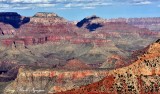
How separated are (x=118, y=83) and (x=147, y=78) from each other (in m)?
11.1

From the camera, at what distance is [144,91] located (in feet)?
568

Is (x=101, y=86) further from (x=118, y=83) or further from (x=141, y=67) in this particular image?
(x=141, y=67)

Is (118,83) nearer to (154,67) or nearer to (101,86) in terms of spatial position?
(101,86)

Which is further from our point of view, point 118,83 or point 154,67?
point 154,67

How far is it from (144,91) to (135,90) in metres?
3.39

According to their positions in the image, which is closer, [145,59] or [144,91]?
[144,91]

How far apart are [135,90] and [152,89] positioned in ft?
20.6

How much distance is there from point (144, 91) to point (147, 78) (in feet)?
18.1

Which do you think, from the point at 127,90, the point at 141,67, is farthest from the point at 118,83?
the point at 141,67

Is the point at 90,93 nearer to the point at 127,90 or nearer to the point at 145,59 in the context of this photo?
the point at 127,90

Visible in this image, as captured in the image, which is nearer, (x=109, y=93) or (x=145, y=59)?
(x=109, y=93)

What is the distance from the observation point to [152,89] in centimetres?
17425

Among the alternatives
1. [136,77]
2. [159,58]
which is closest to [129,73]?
[136,77]

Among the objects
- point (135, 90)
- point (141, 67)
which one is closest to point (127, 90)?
point (135, 90)
